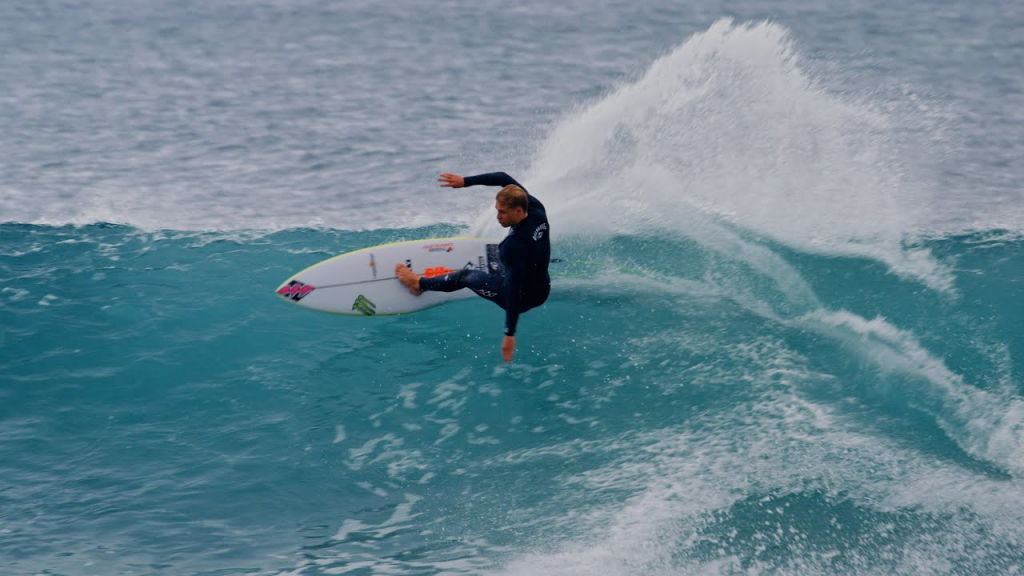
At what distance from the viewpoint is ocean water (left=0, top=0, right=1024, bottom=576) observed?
681 cm

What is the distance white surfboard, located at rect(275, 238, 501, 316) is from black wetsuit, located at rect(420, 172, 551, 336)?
0.55 m

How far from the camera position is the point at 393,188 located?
12.7 meters

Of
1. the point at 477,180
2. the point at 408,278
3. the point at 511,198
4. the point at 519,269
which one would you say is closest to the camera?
the point at 511,198

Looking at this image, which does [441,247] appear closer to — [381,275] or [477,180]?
[381,275]

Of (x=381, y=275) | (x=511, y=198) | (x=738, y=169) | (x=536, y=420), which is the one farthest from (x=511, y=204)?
(x=738, y=169)

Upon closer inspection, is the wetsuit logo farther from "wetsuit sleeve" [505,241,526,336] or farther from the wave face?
"wetsuit sleeve" [505,241,526,336]

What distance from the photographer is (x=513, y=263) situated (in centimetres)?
757

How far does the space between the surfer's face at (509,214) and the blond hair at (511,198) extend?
0.03m

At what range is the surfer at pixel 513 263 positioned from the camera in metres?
7.34

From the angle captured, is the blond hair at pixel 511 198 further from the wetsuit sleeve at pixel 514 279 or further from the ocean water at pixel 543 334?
the ocean water at pixel 543 334

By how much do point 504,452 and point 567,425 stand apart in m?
0.66

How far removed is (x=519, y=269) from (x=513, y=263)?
77 mm

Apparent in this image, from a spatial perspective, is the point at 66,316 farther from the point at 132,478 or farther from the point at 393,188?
the point at 393,188

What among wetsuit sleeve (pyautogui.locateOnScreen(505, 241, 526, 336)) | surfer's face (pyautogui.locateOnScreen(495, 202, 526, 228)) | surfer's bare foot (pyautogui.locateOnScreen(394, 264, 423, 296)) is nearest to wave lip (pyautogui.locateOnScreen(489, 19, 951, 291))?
surfer's bare foot (pyautogui.locateOnScreen(394, 264, 423, 296))
